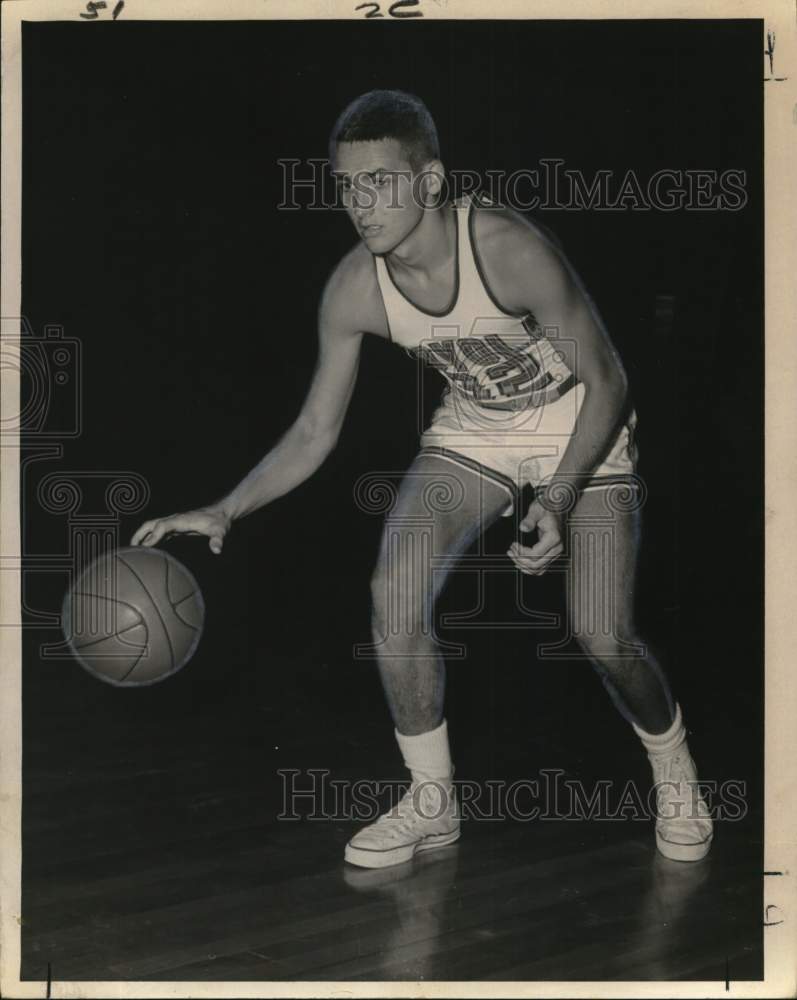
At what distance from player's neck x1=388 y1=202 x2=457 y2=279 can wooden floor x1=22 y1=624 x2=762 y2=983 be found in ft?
4.40

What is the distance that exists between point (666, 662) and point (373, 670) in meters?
0.85

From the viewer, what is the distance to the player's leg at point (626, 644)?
487cm

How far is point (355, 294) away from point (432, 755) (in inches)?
53.0

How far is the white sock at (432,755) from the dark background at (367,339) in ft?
0.21

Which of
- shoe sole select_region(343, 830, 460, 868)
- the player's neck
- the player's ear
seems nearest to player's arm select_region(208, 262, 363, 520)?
the player's neck

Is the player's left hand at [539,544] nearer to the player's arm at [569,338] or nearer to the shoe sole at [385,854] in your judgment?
the player's arm at [569,338]

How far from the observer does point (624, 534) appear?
4.88m

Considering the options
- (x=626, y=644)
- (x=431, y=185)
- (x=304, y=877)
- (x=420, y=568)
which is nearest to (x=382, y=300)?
(x=431, y=185)

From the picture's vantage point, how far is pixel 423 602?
4891 mm

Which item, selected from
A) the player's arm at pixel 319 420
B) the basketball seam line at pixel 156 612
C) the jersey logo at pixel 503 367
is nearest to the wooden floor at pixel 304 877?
the basketball seam line at pixel 156 612

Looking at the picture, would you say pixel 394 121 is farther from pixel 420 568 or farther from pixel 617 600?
pixel 617 600

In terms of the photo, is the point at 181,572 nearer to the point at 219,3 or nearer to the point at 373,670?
the point at 373,670

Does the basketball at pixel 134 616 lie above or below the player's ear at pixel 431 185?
below

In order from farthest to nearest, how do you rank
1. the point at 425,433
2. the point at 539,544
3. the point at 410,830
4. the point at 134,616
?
the point at 425,433 < the point at 410,830 < the point at 539,544 < the point at 134,616
